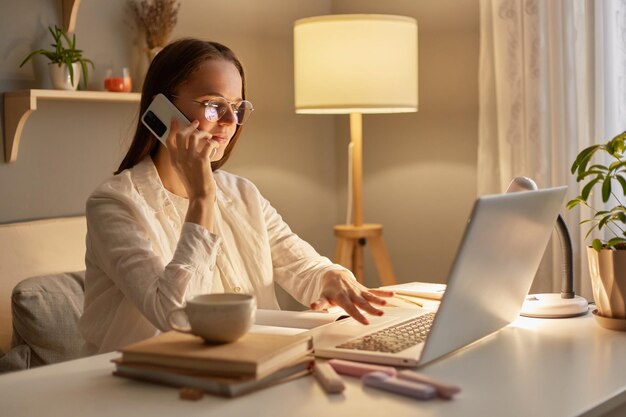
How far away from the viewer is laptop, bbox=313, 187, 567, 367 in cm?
130

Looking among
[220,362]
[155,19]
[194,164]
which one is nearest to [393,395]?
[220,362]

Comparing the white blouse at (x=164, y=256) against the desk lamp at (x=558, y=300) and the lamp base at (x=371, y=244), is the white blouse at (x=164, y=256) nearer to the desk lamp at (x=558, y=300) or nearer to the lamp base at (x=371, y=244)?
the desk lamp at (x=558, y=300)

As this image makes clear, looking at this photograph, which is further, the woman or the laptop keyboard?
the woman

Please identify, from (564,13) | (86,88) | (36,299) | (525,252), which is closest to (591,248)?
(525,252)

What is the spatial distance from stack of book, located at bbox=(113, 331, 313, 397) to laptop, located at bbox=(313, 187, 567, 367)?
0.13m

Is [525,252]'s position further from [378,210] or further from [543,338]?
[378,210]

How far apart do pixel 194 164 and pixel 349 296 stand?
0.48 meters

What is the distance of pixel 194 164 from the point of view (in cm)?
196

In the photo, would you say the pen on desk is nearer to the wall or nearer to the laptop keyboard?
the laptop keyboard

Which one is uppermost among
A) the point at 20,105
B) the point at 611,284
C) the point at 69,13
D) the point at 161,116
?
the point at 69,13

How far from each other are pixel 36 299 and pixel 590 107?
1889mm

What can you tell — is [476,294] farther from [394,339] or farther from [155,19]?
[155,19]

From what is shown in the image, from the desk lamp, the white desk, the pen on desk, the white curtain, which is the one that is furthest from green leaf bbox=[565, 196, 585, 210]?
the white curtain

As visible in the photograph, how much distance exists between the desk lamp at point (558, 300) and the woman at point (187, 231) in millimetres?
299
